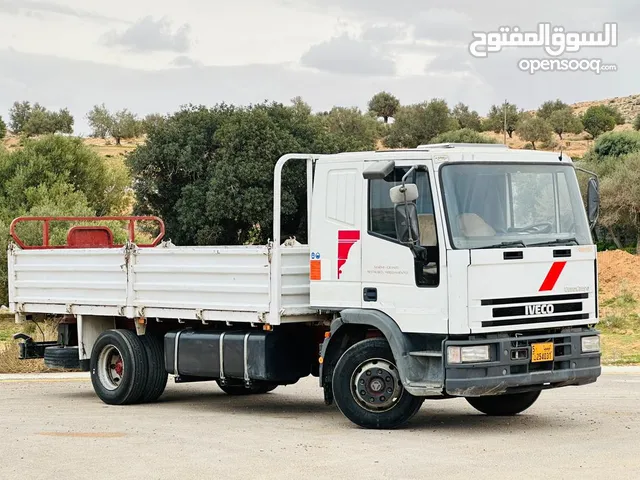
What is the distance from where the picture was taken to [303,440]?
11.2 metres

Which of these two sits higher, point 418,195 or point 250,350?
point 418,195

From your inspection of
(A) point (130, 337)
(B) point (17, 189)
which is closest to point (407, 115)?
(B) point (17, 189)

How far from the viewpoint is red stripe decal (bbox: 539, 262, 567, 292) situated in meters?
11.5

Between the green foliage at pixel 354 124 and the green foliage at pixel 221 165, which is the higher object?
the green foliage at pixel 354 124

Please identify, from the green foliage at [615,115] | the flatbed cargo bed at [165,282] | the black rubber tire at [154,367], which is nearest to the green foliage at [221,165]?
the green foliage at [615,115]

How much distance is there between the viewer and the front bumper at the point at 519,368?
11094 mm

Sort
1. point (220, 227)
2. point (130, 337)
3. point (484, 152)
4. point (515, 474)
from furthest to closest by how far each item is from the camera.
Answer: point (220, 227), point (130, 337), point (484, 152), point (515, 474)

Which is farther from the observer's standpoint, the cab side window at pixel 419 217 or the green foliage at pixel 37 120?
the green foliage at pixel 37 120

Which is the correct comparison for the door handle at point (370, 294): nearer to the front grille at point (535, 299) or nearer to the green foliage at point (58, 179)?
the front grille at point (535, 299)

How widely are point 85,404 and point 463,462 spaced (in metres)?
Result: 6.60

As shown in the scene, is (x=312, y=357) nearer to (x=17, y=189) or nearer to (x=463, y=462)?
(x=463, y=462)

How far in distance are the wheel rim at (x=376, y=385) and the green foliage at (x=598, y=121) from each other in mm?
80198

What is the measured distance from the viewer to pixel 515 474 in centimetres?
912

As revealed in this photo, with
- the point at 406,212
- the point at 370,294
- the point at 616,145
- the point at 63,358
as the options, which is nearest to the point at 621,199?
the point at 616,145
